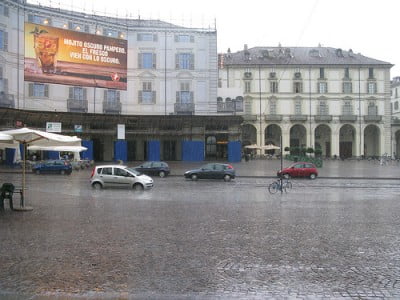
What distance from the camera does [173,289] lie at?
6664 mm

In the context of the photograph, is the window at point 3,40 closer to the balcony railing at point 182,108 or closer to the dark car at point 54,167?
the dark car at point 54,167

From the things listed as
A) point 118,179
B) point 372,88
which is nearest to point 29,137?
point 118,179

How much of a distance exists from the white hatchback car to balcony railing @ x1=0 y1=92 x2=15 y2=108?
86.5 ft

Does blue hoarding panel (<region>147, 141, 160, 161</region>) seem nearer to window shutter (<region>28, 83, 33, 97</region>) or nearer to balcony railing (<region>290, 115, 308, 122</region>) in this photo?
window shutter (<region>28, 83, 33, 97</region>)

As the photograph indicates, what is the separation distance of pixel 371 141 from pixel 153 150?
4617 centimetres

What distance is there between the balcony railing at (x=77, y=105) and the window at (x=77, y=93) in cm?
47

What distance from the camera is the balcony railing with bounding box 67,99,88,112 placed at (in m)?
53.1

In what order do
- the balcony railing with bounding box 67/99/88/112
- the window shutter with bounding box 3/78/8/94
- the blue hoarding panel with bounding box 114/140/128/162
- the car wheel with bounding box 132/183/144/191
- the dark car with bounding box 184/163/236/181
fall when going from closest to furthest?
the car wheel with bounding box 132/183/144/191 → the dark car with bounding box 184/163/236/181 → the window shutter with bounding box 3/78/8/94 → the balcony railing with bounding box 67/99/88/112 → the blue hoarding panel with bounding box 114/140/128/162

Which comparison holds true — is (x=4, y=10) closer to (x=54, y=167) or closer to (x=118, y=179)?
(x=54, y=167)

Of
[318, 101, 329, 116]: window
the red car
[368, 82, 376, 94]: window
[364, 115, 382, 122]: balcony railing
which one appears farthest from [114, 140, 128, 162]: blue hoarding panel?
[368, 82, 376, 94]: window

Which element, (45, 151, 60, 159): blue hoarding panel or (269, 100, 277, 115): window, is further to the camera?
(269, 100, 277, 115): window

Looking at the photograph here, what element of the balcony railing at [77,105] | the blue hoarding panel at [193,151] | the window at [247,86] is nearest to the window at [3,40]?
the balcony railing at [77,105]

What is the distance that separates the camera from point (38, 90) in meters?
51.1

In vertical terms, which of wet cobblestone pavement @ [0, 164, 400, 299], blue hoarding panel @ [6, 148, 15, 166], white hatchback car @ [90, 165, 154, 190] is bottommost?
wet cobblestone pavement @ [0, 164, 400, 299]
